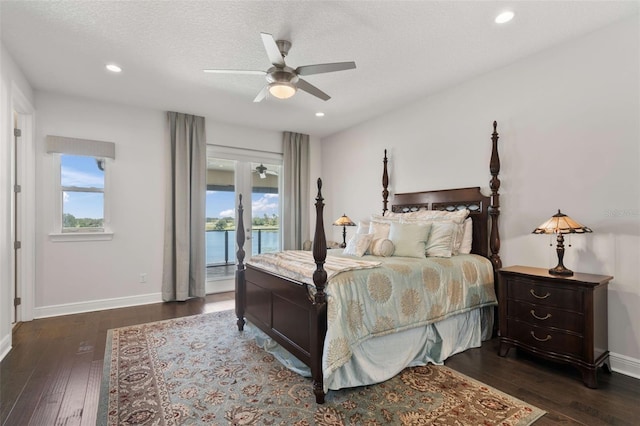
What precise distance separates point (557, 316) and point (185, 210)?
14.7 ft

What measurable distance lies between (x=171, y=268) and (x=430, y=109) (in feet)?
13.6

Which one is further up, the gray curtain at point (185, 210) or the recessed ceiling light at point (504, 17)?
the recessed ceiling light at point (504, 17)

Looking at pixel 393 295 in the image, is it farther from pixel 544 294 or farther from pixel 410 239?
pixel 544 294

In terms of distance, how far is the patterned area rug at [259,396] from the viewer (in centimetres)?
189

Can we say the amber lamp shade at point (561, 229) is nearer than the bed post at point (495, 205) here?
Yes

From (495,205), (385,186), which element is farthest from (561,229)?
(385,186)

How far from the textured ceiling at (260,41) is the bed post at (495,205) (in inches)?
34.6

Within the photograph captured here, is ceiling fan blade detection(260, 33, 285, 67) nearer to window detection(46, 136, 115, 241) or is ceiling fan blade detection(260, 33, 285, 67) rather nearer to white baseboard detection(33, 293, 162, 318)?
window detection(46, 136, 115, 241)

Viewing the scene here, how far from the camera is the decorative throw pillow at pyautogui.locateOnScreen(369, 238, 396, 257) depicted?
3143 millimetres

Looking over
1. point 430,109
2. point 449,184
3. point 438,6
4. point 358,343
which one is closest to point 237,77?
point 438,6

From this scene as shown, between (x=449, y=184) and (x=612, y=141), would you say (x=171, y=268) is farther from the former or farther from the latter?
(x=612, y=141)

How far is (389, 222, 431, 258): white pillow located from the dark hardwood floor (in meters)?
0.98

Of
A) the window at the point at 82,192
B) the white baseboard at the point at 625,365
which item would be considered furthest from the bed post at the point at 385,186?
the window at the point at 82,192

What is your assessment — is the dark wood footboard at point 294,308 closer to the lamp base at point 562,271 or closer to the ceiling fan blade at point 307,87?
the ceiling fan blade at point 307,87
